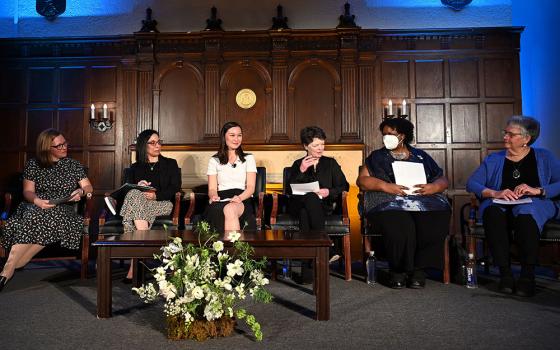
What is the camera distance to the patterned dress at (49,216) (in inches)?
144

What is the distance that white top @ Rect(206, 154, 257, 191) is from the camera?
4.06 meters

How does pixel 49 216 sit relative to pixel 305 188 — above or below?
below

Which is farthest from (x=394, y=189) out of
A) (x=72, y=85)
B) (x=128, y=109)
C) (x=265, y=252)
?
(x=72, y=85)

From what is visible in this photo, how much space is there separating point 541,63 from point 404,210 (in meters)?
3.19

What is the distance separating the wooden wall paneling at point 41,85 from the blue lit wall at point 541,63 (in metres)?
5.77

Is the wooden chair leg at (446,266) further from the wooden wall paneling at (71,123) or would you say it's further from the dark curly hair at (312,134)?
the wooden wall paneling at (71,123)

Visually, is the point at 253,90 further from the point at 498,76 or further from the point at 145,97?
the point at 498,76

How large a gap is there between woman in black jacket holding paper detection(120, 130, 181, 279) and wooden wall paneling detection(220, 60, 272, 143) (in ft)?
5.65

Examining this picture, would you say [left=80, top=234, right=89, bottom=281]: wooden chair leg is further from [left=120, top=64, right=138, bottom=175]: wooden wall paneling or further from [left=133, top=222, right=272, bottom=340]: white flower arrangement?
[left=120, top=64, right=138, bottom=175]: wooden wall paneling

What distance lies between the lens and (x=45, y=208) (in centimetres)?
377

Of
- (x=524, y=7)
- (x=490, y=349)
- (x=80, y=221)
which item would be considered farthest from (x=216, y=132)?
(x=490, y=349)

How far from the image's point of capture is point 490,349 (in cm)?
197

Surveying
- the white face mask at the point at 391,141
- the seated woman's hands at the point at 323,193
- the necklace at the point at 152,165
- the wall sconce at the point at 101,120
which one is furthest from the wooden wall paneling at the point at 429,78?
the wall sconce at the point at 101,120

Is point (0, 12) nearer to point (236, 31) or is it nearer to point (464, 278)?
point (236, 31)
